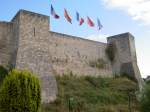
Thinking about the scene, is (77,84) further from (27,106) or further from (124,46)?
(27,106)

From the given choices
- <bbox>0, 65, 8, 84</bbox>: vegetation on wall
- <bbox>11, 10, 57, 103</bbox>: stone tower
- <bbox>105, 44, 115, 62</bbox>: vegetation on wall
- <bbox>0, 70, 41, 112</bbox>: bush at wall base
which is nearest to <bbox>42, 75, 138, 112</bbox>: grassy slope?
<bbox>11, 10, 57, 103</bbox>: stone tower

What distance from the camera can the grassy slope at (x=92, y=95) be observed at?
18.6 m

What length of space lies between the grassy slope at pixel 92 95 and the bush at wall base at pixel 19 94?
471 cm

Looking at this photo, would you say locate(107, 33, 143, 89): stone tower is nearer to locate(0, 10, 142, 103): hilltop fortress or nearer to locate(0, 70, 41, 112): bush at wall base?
locate(0, 10, 142, 103): hilltop fortress

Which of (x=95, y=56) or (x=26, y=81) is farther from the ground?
(x=95, y=56)

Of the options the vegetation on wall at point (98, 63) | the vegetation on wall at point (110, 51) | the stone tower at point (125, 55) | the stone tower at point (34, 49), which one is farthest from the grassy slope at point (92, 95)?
the vegetation on wall at point (110, 51)

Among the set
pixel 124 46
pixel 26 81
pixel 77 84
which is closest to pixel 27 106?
pixel 26 81

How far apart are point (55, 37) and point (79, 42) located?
2.56 metres

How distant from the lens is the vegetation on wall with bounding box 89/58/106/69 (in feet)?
81.6

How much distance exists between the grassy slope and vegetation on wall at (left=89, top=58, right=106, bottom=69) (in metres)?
1.19

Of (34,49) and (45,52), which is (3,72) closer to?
(34,49)

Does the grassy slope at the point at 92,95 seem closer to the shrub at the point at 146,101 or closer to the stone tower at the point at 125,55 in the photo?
the stone tower at the point at 125,55

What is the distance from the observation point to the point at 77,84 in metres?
21.8

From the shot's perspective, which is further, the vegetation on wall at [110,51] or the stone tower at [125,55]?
the vegetation on wall at [110,51]
